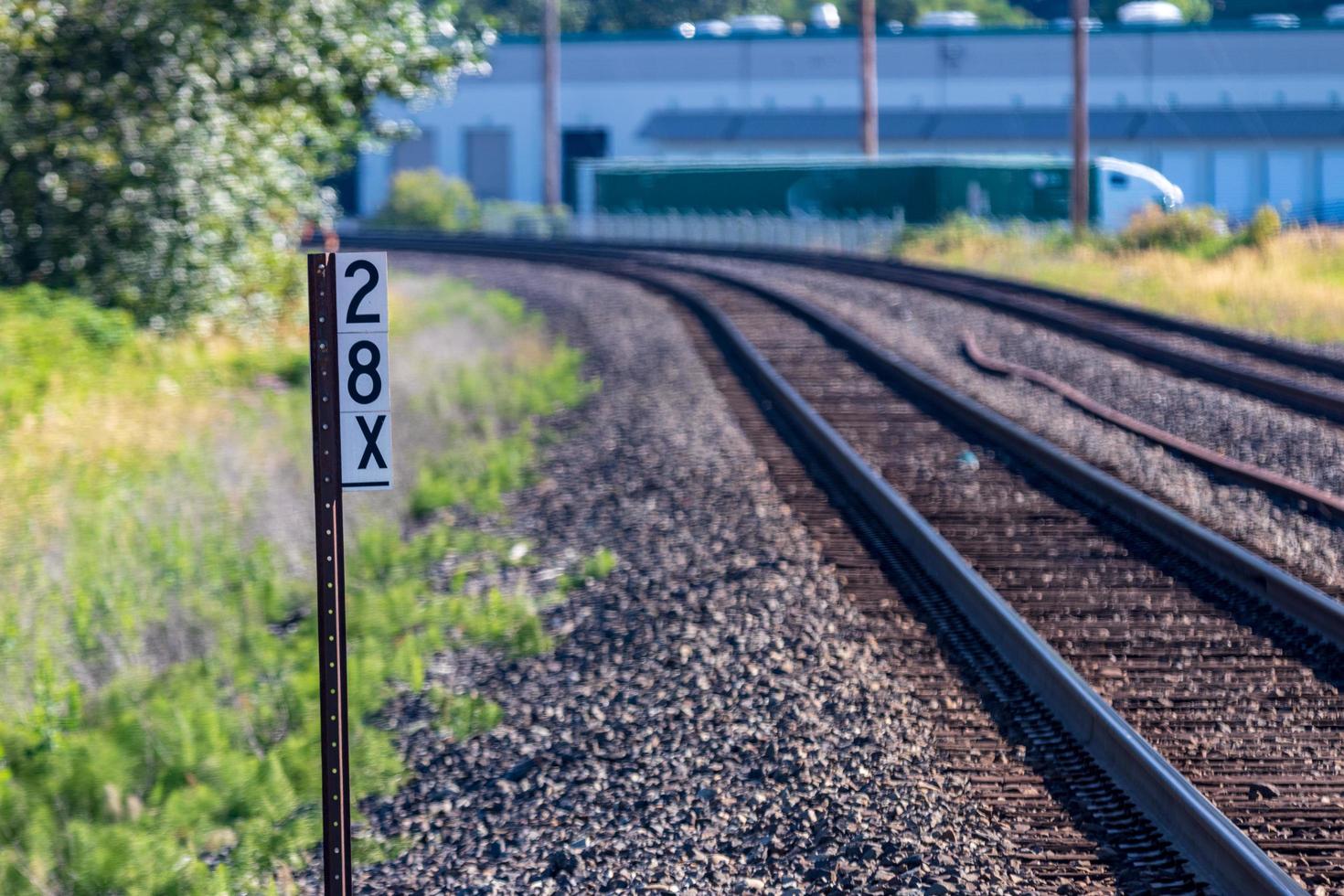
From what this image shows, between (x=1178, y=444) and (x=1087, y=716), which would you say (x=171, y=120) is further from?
(x=1087, y=716)

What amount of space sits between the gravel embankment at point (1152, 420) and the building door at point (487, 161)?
146 ft

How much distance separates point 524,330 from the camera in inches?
829

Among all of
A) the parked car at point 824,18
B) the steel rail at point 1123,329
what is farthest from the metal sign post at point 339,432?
the parked car at point 824,18

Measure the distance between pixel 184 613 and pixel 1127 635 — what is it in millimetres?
5455

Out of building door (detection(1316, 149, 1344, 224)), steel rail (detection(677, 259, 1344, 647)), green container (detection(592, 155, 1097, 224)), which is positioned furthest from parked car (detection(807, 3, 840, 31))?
steel rail (detection(677, 259, 1344, 647))

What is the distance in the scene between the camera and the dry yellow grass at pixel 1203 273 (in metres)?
21.1

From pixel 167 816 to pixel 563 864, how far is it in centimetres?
234

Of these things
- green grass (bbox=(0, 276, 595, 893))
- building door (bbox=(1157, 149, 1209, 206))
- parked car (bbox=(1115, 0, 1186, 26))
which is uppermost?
parked car (bbox=(1115, 0, 1186, 26))

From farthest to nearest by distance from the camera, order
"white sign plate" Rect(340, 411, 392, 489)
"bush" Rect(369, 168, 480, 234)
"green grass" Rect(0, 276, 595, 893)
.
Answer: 1. "bush" Rect(369, 168, 480, 234)
2. "green grass" Rect(0, 276, 595, 893)
3. "white sign plate" Rect(340, 411, 392, 489)

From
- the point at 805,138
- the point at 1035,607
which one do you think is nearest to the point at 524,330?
the point at 1035,607

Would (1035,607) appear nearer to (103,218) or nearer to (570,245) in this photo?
(103,218)

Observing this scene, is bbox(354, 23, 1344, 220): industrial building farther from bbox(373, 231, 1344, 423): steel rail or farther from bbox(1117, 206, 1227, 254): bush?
bbox(373, 231, 1344, 423): steel rail

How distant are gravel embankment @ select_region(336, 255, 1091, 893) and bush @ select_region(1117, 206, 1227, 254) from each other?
22557 millimetres

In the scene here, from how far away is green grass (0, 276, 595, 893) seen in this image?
703cm
